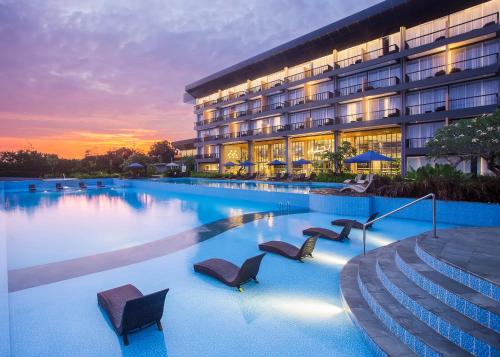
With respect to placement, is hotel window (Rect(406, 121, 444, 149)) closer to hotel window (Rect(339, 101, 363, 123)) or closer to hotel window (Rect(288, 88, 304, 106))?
hotel window (Rect(339, 101, 363, 123))

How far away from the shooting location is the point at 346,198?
13.6 meters

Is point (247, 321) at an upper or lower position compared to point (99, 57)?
lower

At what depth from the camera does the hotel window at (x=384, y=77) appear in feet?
84.8

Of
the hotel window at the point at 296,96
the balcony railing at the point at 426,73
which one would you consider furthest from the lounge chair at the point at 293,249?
the hotel window at the point at 296,96

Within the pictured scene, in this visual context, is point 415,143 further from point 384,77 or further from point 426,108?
point 384,77

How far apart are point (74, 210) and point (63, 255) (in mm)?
10157

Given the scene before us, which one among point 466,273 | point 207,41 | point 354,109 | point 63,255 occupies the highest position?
Result: point 207,41

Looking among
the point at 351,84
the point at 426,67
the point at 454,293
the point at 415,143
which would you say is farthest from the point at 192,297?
the point at 351,84

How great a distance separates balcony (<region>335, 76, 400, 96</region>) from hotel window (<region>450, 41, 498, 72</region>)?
431 cm

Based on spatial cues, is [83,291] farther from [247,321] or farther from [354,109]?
[354,109]

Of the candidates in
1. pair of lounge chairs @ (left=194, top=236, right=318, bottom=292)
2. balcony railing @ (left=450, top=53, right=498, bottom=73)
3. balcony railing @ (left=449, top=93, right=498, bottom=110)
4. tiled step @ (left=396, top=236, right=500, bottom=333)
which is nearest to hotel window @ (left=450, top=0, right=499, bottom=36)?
balcony railing @ (left=450, top=53, right=498, bottom=73)

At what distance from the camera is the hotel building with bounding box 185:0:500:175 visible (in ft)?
71.9

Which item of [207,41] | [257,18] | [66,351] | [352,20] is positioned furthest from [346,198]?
[207,41]

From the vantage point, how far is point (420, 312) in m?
3.74
